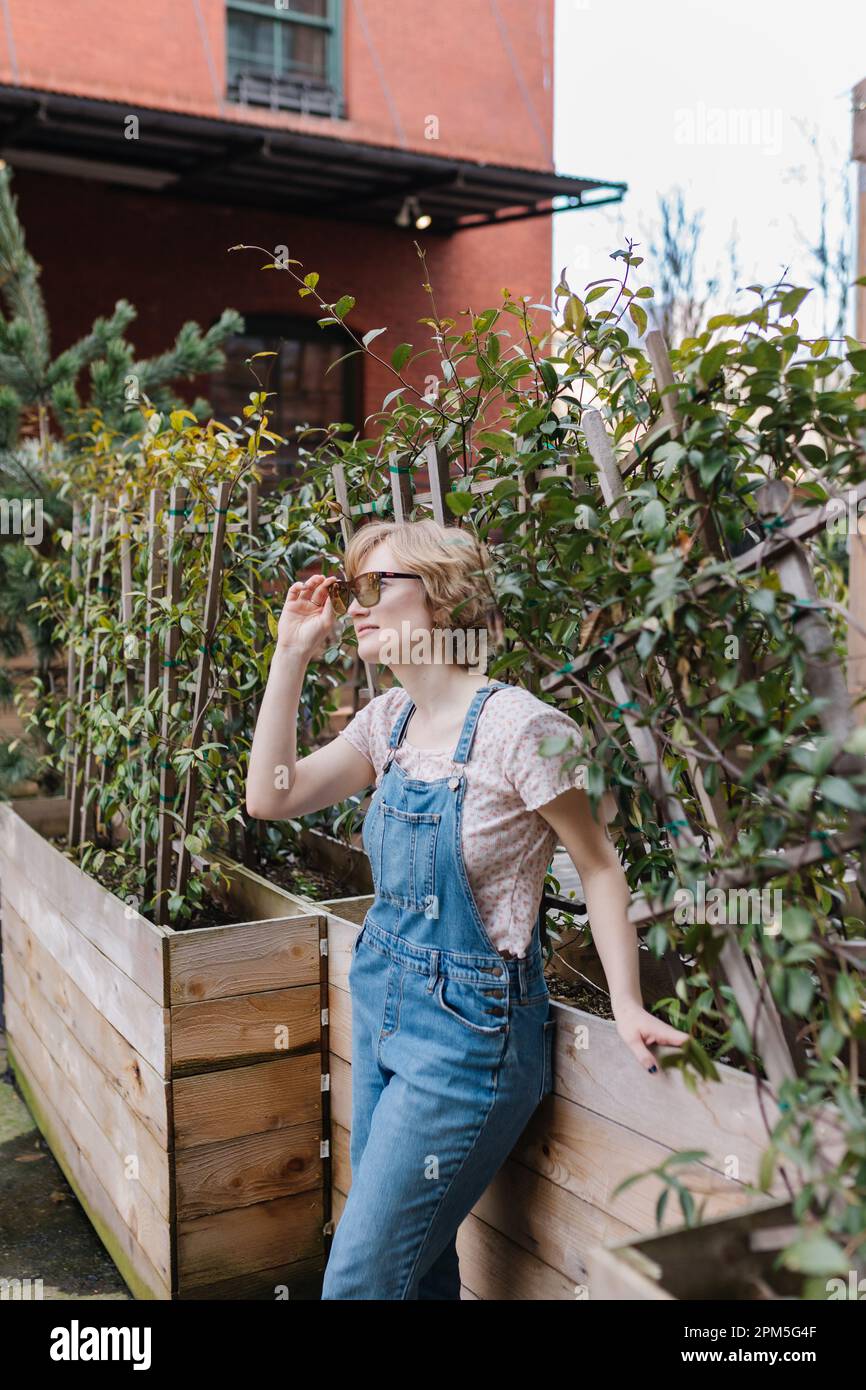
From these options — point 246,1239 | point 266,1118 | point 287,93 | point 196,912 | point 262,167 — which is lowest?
point 246,1239

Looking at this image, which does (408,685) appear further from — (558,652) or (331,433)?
(331,433)

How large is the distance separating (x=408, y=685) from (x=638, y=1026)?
67 cm

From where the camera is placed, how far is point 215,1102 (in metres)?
2.59

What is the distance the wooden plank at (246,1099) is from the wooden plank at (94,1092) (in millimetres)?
97

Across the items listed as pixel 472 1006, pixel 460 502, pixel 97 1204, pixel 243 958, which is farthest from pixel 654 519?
pixel 97 1204

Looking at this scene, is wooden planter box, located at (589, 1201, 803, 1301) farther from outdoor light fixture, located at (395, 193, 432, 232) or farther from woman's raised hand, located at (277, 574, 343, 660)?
outdoor light fixture, located at (395, 193, 432, 232)

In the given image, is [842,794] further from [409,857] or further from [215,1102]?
[215,1102]

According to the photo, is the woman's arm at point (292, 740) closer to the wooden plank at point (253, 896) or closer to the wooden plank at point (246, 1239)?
the wooden plank at point (253, 896)

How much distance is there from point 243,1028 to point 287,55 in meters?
8.26

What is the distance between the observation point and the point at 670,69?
50.7ft

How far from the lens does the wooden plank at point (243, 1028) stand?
2.56 meters

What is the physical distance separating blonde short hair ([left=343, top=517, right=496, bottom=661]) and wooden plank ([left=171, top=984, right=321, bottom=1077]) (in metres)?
1.01

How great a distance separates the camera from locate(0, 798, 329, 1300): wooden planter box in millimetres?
2561

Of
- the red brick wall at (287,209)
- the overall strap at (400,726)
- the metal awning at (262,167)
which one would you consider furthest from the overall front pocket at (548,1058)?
the red brick wall at (287,209)
